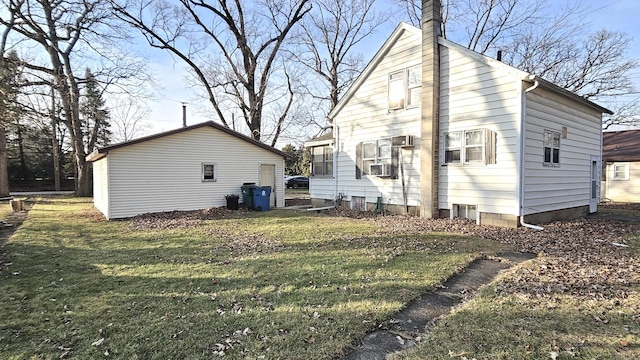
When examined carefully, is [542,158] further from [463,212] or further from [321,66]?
[321,66]

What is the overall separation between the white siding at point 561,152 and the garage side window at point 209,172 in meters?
11.5

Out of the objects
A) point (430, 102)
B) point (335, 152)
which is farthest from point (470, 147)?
point (335, 152)

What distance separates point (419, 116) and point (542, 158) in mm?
3746

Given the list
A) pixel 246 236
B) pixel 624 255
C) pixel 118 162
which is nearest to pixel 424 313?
pixel 624 255

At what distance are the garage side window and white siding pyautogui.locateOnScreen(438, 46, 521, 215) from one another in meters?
9.24

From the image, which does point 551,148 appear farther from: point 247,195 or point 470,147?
point 247,195

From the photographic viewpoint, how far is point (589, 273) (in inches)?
188

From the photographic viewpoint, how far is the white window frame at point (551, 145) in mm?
9406

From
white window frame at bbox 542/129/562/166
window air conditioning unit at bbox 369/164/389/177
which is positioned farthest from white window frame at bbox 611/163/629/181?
window air conditioning unit at bbox 369/164/389/177

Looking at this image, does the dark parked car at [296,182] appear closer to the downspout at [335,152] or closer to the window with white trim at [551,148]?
the downspout at [335,152]

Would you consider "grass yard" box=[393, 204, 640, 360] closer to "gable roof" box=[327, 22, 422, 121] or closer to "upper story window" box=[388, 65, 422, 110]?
"upper story window" box=[388, 65, 422, 110]

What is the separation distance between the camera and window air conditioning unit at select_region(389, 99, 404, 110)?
1110cm

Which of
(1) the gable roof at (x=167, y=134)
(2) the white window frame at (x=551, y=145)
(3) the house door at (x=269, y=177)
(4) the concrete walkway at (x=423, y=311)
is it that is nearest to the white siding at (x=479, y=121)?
(2) the white window frame at (x=551, y=145)

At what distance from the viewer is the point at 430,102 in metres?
10.0
